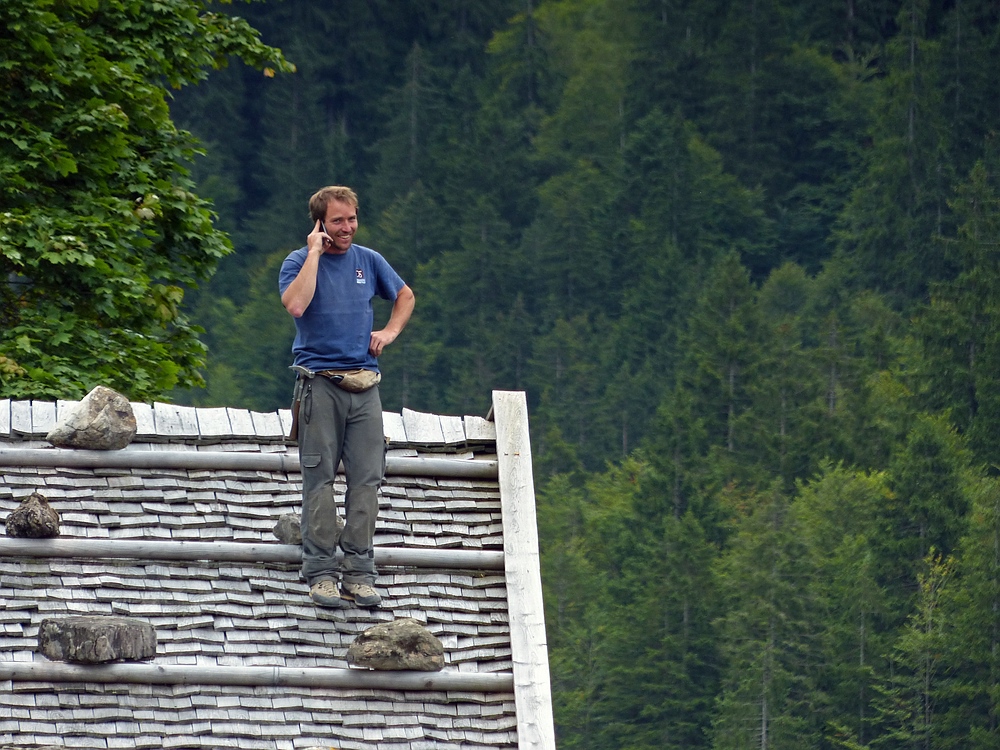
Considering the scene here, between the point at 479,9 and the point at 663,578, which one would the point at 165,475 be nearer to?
the point at 663,578

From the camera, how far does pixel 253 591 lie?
27.6ft

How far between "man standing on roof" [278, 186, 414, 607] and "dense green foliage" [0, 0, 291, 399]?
10513 millimetres

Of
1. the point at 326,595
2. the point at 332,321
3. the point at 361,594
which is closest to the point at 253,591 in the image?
the point at 326,595

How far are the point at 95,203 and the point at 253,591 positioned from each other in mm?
13141

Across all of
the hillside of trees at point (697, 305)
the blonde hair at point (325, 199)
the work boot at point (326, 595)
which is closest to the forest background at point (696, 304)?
the hillside of trees at point (697, 305)

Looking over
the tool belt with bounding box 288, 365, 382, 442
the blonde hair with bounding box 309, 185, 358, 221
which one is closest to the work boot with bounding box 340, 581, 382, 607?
the tool belt with bounding box 288, 365, 382, 442

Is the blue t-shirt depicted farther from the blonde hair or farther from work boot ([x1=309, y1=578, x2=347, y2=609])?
work boot ([x1=309, y1=578, x2=347, y2=609])

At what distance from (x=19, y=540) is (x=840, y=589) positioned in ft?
267

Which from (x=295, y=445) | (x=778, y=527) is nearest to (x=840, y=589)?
(x=778, y=527)

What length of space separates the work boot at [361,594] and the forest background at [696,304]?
2888 inches

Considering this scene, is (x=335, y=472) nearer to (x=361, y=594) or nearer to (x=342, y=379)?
(x=342, y=379)

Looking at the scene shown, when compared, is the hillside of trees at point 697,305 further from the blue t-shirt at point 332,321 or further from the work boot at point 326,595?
the work boot at point 326,595

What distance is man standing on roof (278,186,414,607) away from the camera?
843 cm

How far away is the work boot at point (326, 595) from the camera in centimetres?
834
